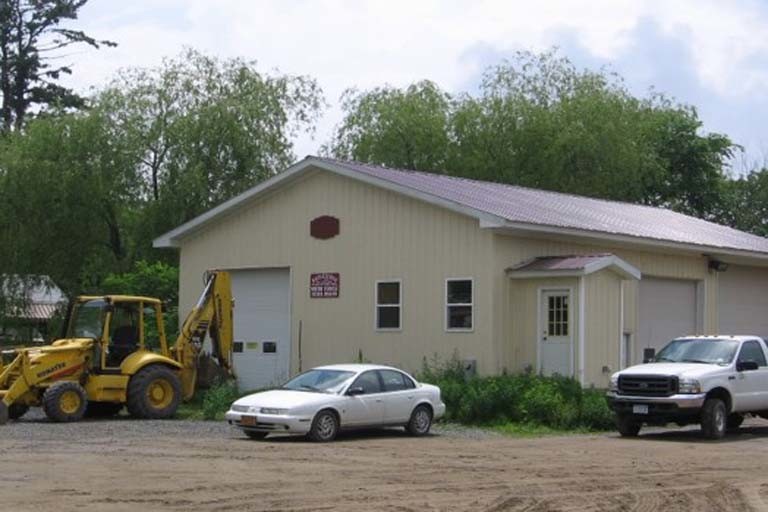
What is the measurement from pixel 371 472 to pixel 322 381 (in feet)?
18.7

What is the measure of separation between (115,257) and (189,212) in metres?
3.55

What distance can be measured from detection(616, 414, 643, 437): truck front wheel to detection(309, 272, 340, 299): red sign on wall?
9.01 metres

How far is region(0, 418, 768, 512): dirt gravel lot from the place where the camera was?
13.4 m

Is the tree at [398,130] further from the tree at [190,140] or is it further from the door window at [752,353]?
the door window at [752,353]

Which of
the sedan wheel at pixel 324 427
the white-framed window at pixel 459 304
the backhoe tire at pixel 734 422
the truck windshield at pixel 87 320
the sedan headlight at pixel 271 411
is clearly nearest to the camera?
the sedan headlight at pixel 271 411

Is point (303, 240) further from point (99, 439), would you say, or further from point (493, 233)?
point (99, 439)

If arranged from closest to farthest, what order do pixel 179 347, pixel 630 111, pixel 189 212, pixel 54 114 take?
pixel 179 347, pixel 189 212, pixel 54 114, pixel 630 111

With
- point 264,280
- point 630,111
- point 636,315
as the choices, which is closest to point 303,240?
point 264,280

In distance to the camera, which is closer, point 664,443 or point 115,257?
point 664,443

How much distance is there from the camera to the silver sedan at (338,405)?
20562mm

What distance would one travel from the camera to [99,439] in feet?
67.6

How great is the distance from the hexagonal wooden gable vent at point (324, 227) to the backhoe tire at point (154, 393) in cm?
604

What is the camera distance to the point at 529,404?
78.8 ft

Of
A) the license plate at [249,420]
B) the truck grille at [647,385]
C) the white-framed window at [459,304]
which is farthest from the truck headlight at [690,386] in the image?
the license plate at [249,420]
